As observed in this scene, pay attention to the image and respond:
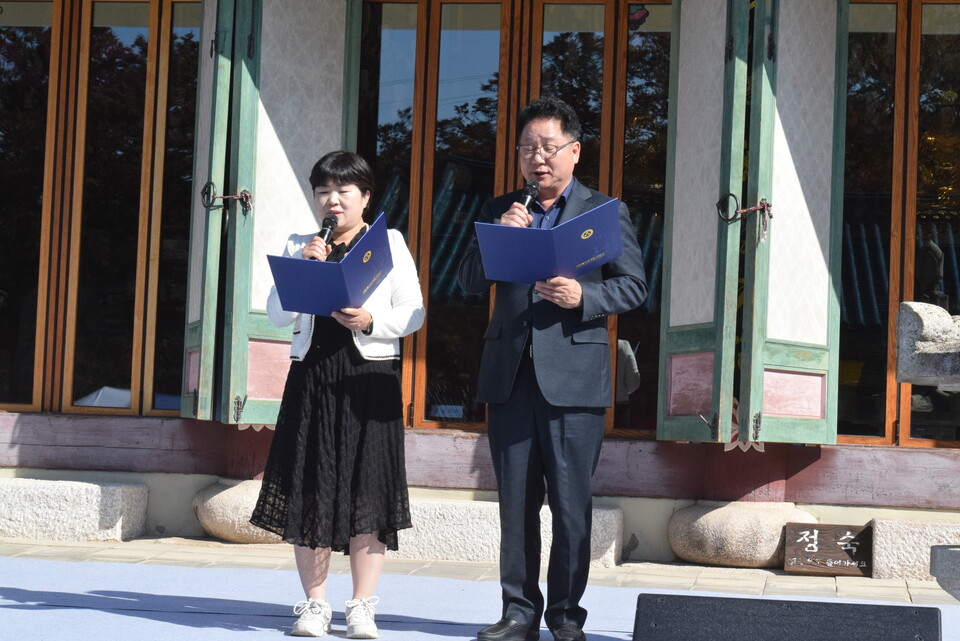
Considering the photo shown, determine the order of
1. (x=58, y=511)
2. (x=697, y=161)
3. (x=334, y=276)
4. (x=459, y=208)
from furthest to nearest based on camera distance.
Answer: (x=459, y=208) < (x=58, y=511) < (x=697, y=161) < (x=334, y=276)

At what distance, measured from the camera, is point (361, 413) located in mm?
4156

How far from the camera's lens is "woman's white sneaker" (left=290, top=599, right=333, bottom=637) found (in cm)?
402

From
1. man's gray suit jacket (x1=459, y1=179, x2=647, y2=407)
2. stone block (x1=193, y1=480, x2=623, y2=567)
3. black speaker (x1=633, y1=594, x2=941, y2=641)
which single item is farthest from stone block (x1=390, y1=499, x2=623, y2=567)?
black speaker (x1=633, y1=594, x2=941, y2=641)

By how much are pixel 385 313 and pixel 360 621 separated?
3.16 ft

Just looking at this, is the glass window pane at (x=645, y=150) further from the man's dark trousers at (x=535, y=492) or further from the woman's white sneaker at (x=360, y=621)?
the woman's white sneaker at (x=360, y=621)

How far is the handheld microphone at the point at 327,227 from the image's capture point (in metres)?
4.01

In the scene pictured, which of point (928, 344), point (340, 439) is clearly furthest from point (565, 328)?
point (928, 344)

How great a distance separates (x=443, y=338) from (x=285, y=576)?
1729 millimetres

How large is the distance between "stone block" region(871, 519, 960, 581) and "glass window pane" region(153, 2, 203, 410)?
365 centimetres

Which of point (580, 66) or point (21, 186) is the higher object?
point (580, 66)

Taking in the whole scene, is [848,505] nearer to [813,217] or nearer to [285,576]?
[813,217]

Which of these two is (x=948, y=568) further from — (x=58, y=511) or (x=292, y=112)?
(x=58, y=511)

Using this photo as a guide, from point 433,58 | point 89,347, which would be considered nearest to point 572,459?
point 433,58

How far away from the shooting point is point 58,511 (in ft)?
21.2
